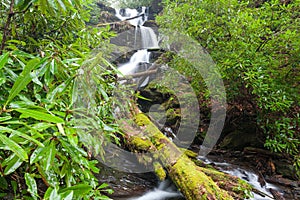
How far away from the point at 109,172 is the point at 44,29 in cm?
246

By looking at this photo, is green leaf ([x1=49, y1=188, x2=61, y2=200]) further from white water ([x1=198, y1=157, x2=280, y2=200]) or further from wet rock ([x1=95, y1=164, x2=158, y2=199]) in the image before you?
white water ([x1=198, y1=157, x2=280, y2=200])

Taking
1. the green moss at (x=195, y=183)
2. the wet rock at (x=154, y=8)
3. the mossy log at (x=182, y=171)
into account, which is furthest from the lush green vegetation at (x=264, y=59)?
the wet rock at (x=154, y=8)

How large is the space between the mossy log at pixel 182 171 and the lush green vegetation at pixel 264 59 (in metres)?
1.24

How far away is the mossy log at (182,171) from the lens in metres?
2.43

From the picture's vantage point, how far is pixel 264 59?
3.65m

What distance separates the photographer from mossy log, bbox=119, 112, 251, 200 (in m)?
2.43

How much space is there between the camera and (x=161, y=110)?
6660mm

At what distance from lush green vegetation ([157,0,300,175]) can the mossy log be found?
124cm

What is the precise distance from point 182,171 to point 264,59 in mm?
2525

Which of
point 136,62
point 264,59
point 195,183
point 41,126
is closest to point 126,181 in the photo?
point 195,183

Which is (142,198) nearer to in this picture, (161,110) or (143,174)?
(143,174)

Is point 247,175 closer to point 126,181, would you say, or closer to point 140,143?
point 140,143

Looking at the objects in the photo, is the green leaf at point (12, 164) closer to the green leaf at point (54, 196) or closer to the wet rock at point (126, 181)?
the green leaf at point (54, 196)

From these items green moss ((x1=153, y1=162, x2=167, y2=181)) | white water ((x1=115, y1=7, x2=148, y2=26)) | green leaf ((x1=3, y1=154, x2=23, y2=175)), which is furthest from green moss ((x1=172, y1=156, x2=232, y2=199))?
white water ((x1=115, y1=7, x2=148, y2=26))
